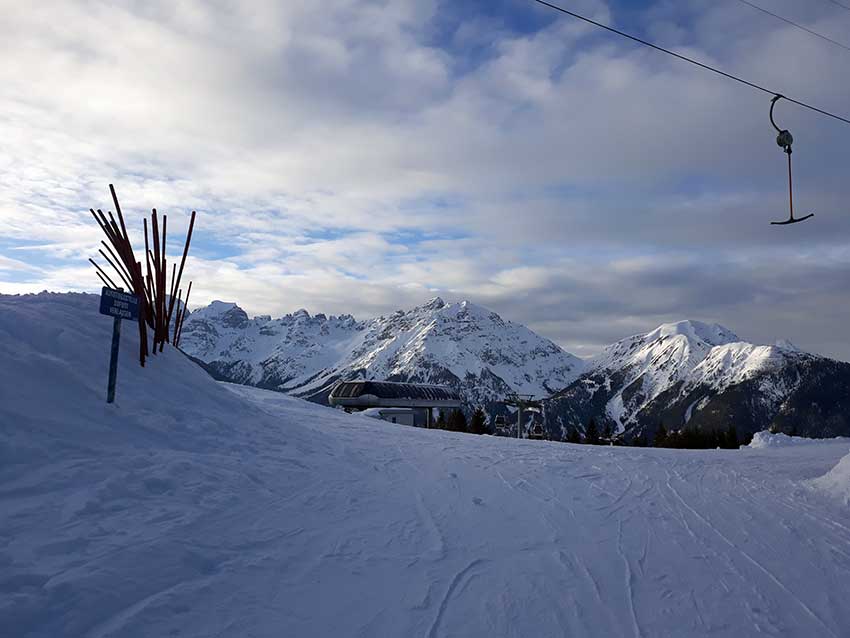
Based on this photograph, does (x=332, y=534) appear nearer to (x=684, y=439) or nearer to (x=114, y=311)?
(x=114, y=311)

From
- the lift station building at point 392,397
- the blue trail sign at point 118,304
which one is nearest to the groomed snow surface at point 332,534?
the blue trail sign at point 118,304

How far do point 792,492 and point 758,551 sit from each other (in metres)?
5.34

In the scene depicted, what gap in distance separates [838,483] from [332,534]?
10.6 metres

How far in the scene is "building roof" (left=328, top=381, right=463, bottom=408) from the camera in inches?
3041

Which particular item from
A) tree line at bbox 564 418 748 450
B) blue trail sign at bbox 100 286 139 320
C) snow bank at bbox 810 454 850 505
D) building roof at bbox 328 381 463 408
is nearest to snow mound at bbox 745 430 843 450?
snow bank at bbox 810 454 850 505

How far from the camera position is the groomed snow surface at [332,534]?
18.6 feet

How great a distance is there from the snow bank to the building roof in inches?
2562

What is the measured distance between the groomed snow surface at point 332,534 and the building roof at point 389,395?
63.5 meters

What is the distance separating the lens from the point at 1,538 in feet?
19.6

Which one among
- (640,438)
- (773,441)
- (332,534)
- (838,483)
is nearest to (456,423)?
(640,438)

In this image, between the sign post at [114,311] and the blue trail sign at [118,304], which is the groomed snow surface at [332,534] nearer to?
the sign post at [114,311]

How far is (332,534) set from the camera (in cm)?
782

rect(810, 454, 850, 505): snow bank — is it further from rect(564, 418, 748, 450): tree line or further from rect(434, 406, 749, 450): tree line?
rect(564, 418, 748, 450): tree line

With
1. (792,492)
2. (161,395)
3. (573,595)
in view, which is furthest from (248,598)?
(792,492)
